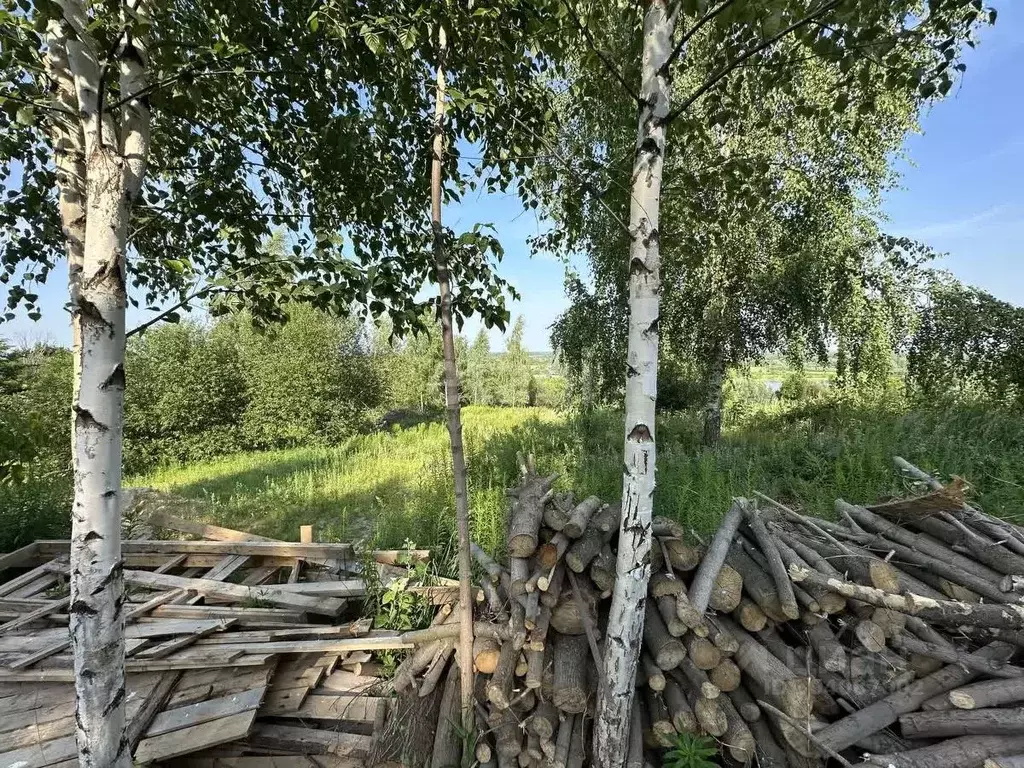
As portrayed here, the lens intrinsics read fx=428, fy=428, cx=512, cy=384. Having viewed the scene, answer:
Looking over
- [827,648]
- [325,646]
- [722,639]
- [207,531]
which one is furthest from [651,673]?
[207,531]

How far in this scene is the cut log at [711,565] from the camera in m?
2.51

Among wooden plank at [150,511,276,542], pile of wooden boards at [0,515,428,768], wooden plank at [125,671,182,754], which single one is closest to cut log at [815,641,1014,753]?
pile of wooden boards at [0,515,428,768]

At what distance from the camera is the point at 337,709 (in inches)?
120

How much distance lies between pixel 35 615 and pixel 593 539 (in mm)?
5029

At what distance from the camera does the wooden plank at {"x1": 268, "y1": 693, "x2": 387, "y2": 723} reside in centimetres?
299

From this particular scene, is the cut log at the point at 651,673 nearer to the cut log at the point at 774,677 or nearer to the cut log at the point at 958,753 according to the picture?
the cut log at the point at 774,677

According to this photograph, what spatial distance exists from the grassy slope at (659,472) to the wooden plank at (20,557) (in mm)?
2090

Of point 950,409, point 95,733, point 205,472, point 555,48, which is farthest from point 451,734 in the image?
point 205,472

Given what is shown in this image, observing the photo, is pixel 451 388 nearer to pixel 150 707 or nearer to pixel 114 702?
pixel 114 702

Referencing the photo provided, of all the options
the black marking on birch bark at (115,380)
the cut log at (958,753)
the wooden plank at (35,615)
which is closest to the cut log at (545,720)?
the cut log at (958,753)

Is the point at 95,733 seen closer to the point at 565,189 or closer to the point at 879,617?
the point at 565,189

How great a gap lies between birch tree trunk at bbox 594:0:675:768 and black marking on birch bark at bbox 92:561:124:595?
223cm

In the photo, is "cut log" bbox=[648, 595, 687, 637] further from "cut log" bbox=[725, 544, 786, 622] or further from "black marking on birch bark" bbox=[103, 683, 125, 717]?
"black marking on birch bark" bbox=[103, 683, 125, 717]

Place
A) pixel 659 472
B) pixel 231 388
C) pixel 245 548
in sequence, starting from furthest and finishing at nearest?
pixel 231 388, pixel 659 472, pixel 245 548
